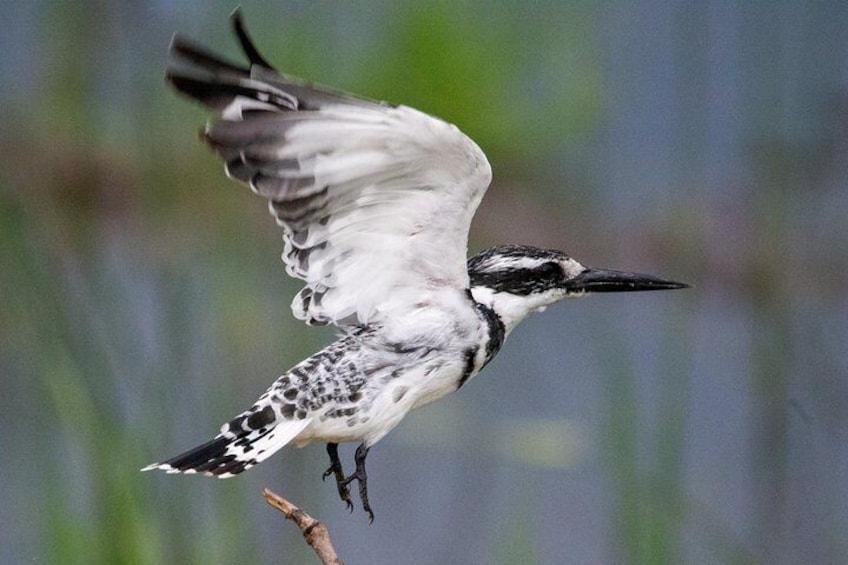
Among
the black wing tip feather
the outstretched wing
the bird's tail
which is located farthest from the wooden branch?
the black wing tip feather

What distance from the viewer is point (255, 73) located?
118 centimetres

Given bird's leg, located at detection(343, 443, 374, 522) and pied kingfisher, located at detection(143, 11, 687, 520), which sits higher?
pied kingfisher, located at detection(143, 11, 687, 520)

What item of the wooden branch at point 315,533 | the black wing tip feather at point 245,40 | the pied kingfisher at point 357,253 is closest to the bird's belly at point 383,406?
the pied kingfisher at point 357,253

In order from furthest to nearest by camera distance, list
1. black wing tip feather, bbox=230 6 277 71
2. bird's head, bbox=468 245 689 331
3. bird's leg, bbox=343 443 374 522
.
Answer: bird's head, bbox=468 245 689 331 → bird's leg, bbox=343 443 374 522 → black wing tip feather, bbox=230 6 277 71

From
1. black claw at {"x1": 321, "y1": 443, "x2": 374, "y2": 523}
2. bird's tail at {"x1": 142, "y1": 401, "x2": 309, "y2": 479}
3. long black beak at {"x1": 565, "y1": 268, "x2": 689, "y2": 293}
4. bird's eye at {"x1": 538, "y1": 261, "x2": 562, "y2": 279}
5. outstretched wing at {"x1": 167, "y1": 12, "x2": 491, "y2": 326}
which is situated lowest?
black claw at {"x1": 321, "y1": 443, "x2": 374, "y2": 523}

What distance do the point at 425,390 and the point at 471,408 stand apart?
1035 millimetres

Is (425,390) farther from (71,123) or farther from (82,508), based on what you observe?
(71,123)

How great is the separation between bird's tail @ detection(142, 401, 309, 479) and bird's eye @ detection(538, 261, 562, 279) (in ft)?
0.84

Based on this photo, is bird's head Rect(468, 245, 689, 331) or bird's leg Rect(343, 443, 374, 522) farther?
bird's head Rect(468, 245, 689, 331)

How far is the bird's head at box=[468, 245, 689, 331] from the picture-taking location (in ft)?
4.58

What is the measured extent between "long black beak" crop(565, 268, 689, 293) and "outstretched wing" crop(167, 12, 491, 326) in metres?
0.13

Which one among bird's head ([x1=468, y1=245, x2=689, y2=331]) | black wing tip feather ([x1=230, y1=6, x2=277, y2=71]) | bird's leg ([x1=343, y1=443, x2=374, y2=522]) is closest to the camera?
black wing tip feather ([x1=230, y1=6, x2=277, y2=71])

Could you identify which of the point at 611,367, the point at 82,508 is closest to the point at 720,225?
the point at 611,367

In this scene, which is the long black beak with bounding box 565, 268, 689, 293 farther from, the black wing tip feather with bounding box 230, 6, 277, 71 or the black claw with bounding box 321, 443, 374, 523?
the black wing tip feather with bounding box 230, 6, 277, 71
